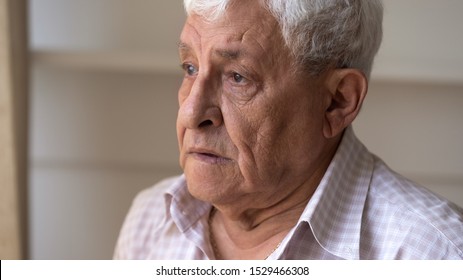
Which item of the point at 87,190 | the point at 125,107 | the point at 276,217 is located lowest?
the point at 87,190

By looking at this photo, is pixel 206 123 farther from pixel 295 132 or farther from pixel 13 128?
pixel 13 128

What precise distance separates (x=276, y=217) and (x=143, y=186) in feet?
3.42

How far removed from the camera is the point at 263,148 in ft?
4.08

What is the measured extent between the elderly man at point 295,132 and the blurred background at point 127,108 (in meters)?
0.77

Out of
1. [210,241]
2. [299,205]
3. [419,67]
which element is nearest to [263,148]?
[299,205]

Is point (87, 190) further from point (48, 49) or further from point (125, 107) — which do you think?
point (48, 49)

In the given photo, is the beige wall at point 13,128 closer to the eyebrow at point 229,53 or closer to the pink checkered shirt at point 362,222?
the pink checkered shirt at point 362,222

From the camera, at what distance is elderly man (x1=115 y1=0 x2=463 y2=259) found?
47.5 inches

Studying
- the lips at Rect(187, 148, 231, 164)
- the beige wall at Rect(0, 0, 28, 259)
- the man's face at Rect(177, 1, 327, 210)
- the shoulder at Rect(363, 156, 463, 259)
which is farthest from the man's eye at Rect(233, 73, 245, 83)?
the beige wall at Rect(0, 0, 28, 259)

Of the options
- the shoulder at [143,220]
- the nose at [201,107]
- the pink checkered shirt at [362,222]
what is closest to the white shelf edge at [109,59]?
the shoulder at [143,220]

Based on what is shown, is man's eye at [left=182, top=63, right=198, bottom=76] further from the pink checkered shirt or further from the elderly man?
the pink checkered shirt

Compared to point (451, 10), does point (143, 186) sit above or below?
below
